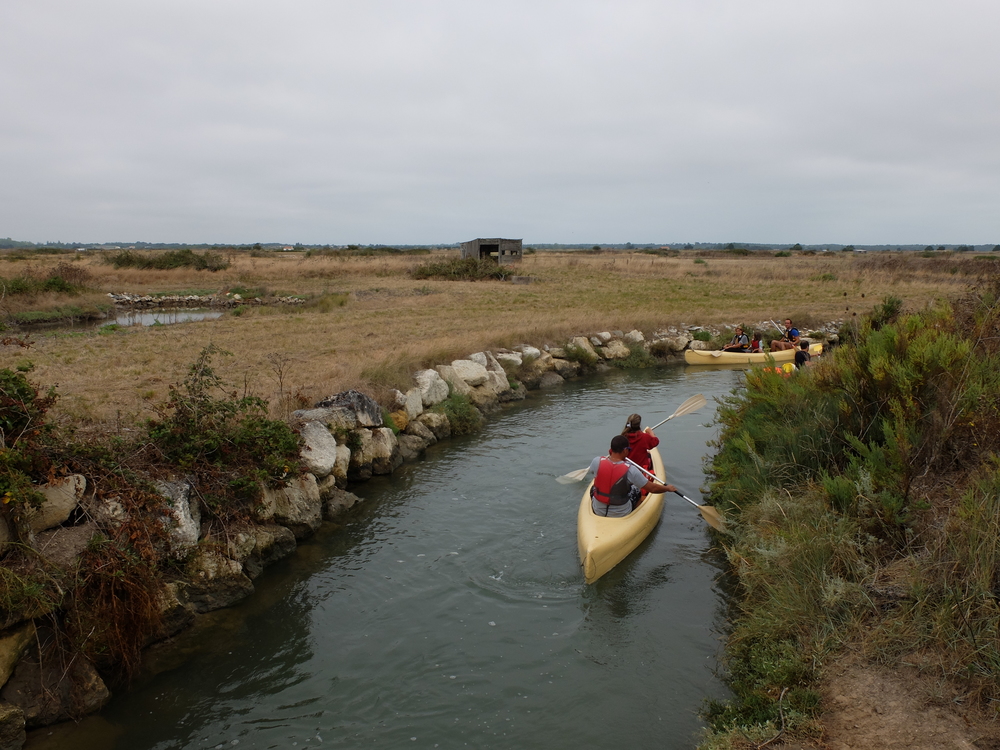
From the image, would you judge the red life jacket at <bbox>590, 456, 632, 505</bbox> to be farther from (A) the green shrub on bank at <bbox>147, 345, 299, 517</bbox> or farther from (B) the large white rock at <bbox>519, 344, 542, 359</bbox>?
(B) the large white rock at <bbox>519, 344, 542, 359</bbox>

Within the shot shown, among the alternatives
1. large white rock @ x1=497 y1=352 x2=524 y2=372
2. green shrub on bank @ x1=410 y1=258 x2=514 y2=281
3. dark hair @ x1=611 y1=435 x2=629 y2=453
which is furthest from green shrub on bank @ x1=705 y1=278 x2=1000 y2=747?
green shrub on bank @ x1=410 y1=258 x2=514 y2=281

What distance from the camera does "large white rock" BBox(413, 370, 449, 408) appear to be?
1265cm

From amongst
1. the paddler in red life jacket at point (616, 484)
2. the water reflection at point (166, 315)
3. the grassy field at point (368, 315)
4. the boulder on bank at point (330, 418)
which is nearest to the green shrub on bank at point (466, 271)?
the grassy field at point (368, 315)

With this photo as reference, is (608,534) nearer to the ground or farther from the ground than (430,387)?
nearer to the ground

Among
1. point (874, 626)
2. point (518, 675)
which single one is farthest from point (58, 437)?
point (874, 626)

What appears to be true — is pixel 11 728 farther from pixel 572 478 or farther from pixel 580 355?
pixel 580 355

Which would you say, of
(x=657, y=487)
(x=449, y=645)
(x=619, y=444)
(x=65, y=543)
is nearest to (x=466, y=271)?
(x=657, y=487)

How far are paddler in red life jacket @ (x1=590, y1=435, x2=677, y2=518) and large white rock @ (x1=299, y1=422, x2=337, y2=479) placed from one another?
375cm

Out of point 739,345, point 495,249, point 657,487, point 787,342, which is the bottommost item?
point 657,487

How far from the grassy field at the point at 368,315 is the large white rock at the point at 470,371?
17.4 inches

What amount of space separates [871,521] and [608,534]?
279 centimetres

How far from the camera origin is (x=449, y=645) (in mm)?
6105

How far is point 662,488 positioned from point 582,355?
1032cm

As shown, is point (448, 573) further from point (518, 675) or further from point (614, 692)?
point (614, 692)
